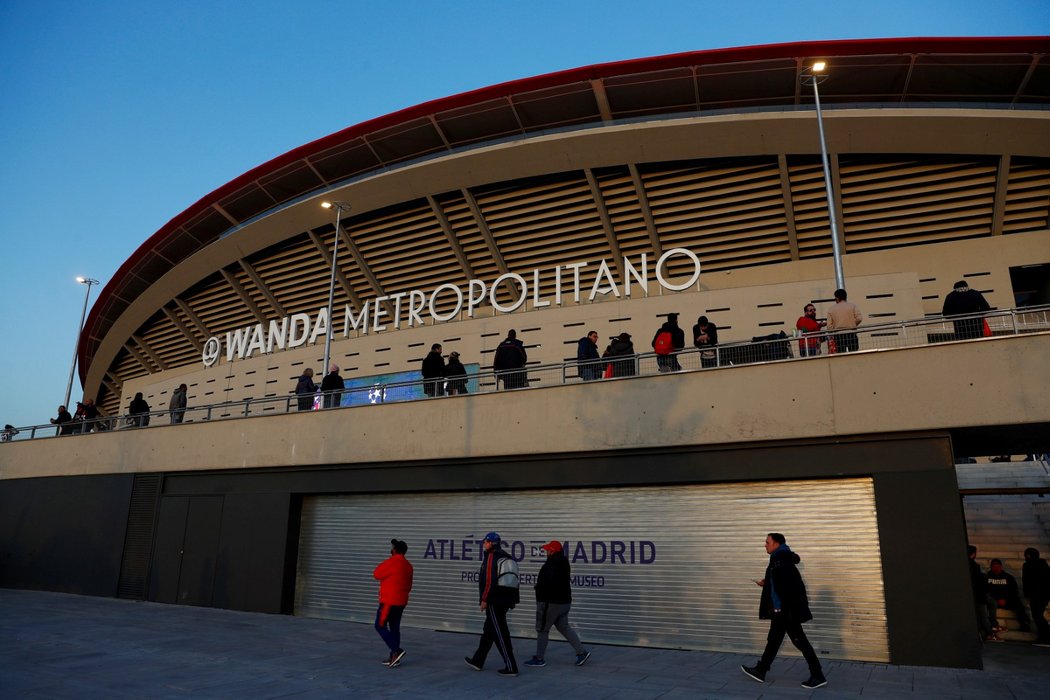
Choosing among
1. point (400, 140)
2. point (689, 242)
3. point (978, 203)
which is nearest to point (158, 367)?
point (400, 140)

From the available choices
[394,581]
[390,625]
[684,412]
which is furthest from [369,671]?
[684,412]

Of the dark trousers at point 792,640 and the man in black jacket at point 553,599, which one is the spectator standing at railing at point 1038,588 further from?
the man in black jacket at point 553,599

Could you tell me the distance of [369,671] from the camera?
816 cm

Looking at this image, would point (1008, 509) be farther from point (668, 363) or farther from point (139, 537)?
point (139, 537)

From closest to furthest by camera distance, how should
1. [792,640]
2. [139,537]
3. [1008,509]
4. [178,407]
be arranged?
[792,640]
[1008,509]
[139,537]
[178,407]

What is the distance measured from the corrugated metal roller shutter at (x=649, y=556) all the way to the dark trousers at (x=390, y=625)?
3599mm

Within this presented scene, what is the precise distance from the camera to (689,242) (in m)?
19.7

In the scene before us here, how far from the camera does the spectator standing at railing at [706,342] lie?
1101cm

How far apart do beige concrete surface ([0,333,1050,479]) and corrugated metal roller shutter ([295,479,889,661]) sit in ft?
3.10

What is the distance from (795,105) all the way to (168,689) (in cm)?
1809

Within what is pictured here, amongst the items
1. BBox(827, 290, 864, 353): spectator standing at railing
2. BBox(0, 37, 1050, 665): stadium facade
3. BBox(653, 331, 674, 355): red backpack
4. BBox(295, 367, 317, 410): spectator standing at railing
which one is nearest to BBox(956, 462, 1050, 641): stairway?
BBox(0, 37, 1050, 665): stadium facade

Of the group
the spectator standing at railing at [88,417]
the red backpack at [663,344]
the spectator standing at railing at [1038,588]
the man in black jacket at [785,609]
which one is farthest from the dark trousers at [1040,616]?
the spectator standing at railing at [88,417]

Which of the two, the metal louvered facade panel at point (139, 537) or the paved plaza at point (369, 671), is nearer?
the paved plaza at point (369, 671)

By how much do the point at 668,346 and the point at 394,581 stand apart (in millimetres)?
5777
